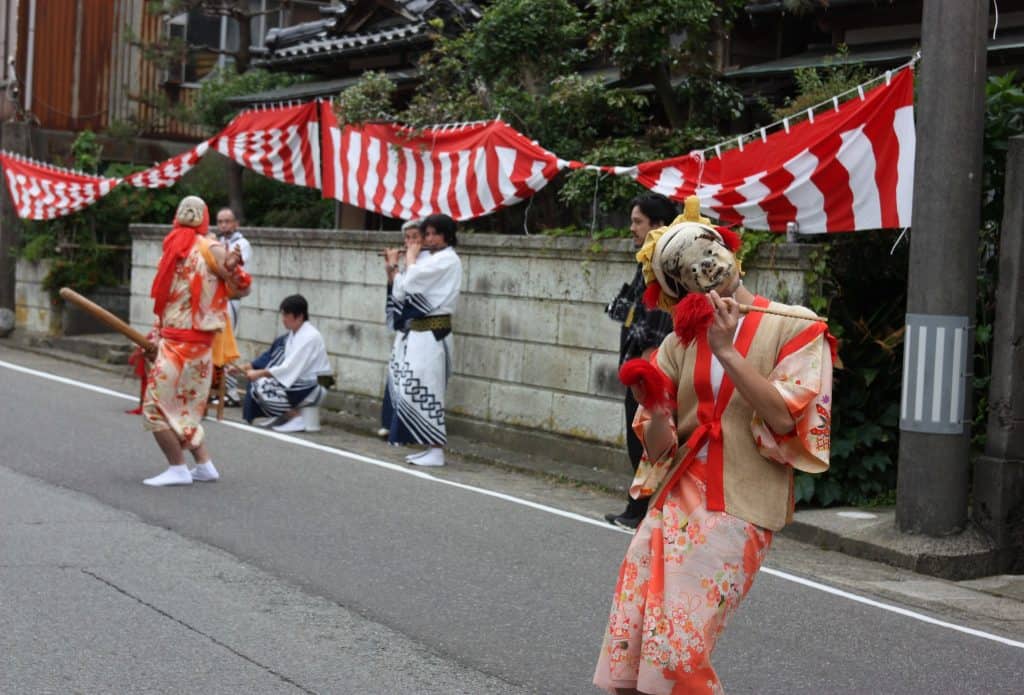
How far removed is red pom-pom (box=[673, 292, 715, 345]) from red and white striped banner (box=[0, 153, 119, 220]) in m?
15.6

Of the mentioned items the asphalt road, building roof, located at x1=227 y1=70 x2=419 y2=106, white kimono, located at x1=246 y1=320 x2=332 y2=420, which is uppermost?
building roof, located at x1=227 y1=70 x2=419 y2=106

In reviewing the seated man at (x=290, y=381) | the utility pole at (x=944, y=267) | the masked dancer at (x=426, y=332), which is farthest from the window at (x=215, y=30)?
the utility pole at (x=944, y=267)

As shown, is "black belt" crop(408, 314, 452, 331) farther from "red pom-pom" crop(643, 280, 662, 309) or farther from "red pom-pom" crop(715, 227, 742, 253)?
"red pom-pom" crop(715, 227, 742, 253)

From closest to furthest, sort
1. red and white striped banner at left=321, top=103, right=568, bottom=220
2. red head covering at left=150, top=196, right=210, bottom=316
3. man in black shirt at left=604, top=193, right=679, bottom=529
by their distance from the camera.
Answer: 1. man in black shirt at left=604, top=193, right=679, bottom=529
2. red head covering at left=150, top=196, right=210, bottom=316
3. red and white striped banner at left=321, top=103, right=568, bottom=220

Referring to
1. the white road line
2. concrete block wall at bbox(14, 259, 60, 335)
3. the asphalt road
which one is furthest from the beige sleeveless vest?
concrete block wall at bbox(14, 259, 60, 335)

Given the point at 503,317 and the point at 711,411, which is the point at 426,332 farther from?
the point at 711,411

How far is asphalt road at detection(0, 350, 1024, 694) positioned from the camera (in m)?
5.69

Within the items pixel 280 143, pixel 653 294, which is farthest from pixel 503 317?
pixel 653 294

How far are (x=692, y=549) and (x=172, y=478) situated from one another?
5.99m

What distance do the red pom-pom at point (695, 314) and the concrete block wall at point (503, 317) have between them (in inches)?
227

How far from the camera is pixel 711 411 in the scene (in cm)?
397

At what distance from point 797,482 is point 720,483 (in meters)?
5.64

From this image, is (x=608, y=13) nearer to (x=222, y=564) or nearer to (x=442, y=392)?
(x=442, y=392)

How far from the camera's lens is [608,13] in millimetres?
11984
